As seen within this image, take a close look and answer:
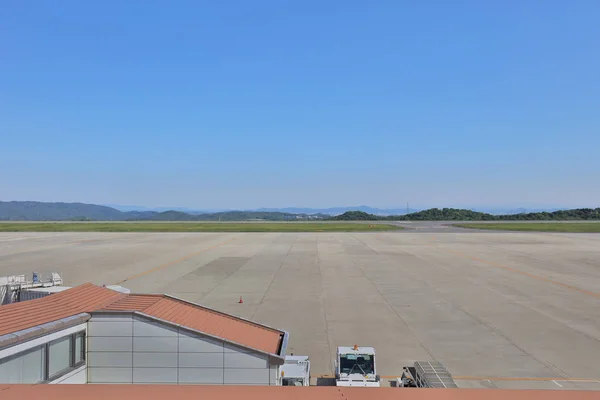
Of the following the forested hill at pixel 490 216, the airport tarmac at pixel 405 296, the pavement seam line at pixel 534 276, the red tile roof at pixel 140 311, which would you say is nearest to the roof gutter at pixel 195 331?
the red tile roof at pixel 140 311

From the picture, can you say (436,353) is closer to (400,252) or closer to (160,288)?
(160,288)

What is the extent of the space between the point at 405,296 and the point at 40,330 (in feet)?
76.0

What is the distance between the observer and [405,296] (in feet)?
91.2

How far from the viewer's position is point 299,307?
2461 centimetres

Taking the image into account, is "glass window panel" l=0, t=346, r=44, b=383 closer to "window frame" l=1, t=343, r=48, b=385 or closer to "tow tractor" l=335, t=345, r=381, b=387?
"window frame" l=1, t=343, r=48, b=385

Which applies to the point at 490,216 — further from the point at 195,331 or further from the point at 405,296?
the point at 195,331

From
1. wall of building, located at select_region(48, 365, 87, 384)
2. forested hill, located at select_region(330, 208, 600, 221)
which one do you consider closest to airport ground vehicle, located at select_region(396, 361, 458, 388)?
wall of building, located at select_region(48, 365, 87, 384)

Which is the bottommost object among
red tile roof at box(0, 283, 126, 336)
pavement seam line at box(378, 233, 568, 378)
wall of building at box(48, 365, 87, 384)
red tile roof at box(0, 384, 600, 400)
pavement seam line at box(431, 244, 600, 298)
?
pavement seam line at box(378, 233, 568, 378)

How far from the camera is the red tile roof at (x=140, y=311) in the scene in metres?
8.84

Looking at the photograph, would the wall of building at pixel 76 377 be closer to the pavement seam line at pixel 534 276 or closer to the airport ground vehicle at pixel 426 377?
the airport ground vehicle at pixel 426 377

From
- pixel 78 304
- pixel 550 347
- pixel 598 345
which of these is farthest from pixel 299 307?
pixel 78 304

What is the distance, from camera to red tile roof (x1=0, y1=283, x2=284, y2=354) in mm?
8836

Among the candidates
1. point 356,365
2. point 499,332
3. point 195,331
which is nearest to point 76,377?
point 195,331

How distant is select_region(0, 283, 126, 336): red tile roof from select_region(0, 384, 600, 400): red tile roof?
18.2 ft
